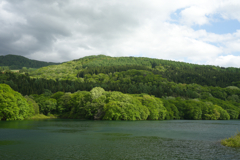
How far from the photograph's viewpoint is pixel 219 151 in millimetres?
→ 32062

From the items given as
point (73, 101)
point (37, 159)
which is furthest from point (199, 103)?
point (37, 159)

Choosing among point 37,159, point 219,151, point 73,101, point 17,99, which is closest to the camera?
point 37,159

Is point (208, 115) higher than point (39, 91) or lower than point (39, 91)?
lower

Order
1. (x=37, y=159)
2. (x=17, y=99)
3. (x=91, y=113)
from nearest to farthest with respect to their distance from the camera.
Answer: (x=37, y=159)
(x=17, y=99)
(x=91, y=113)

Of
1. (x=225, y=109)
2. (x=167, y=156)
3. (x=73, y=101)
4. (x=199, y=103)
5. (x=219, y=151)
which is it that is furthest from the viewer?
(x=225, y=109)

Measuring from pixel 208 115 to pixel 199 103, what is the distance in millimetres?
12338

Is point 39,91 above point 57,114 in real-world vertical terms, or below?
above

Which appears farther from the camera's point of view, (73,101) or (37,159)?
(73,101)

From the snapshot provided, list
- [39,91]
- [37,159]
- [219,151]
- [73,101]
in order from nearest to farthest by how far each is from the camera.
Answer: [37,159]
[219,151]
[73,101]
[39,91]

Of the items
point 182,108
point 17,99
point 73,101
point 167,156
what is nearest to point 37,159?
point 167,156

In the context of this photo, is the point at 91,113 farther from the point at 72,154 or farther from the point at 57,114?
the point at 72,154

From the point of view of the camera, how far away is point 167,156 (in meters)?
29.0

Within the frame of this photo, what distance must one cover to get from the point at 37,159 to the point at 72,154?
510cm

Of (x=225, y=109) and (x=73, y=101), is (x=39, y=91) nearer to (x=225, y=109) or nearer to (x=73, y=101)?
(x=73, y=101)
